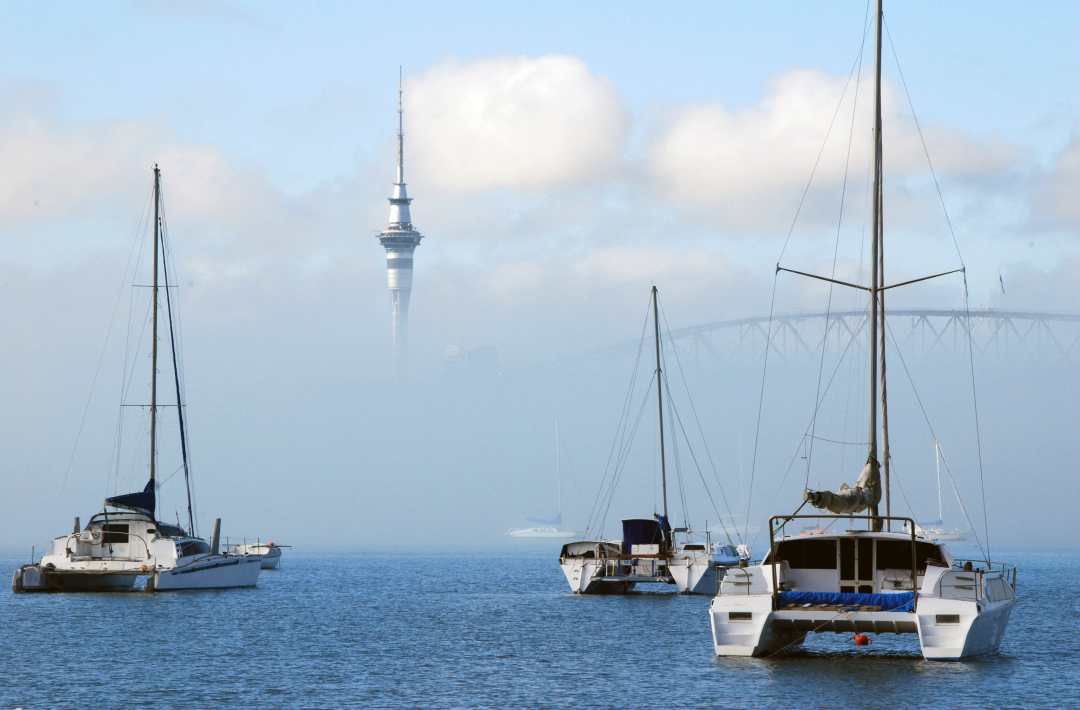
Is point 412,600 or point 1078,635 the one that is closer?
point 1078,635

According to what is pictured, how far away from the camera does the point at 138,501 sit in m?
76.8

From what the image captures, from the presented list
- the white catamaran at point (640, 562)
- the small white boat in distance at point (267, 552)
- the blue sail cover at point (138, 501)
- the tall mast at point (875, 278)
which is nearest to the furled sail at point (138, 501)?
the blue sail cover at point (138, 501)

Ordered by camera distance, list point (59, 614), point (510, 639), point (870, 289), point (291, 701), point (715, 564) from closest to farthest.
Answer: point (291, 701), point (870, 289), point (510, 639), point (59, 614), point (715, 564)

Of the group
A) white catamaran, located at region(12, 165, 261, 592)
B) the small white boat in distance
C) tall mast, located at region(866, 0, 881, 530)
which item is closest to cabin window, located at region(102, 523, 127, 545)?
white catamaran, located at region(12, 165, 261, 592)

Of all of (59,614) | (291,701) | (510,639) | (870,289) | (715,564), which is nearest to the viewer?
(291,701)

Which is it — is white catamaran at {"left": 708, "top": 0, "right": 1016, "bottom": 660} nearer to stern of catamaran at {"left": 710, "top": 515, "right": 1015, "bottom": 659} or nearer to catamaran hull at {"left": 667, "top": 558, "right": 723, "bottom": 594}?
stern of catamaran at {"left": 710, "top": 515, "right": 1015, "bottom": 659}

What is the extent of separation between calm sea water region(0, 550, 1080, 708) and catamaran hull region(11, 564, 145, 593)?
1038 millimetres

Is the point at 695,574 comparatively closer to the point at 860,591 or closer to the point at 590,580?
the point at 590,580

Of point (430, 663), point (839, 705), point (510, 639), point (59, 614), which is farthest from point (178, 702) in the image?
point (59, 614)

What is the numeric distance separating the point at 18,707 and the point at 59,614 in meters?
32.2

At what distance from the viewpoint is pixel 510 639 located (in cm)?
5662

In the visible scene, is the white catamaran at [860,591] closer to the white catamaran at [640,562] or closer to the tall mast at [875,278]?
the tall mast at [875,278]

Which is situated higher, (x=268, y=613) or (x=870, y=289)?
(x=870, y=289)

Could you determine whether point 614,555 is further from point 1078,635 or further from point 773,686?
point 773,686
